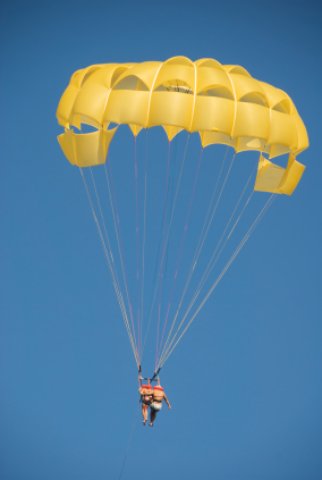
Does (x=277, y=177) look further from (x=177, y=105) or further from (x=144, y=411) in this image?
(x=144, y=411)

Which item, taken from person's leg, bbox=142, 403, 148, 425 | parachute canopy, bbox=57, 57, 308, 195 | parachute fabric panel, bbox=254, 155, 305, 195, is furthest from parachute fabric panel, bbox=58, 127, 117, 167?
person's leg, bbox=142, 403, 148, 425

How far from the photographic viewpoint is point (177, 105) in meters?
22.8

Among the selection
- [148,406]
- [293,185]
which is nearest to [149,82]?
[293,185]

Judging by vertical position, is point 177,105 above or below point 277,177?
below

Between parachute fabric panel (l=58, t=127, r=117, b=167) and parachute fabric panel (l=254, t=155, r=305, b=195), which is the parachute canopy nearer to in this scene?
parachute fabric panel (l=58, t=127, r=117, b=167)

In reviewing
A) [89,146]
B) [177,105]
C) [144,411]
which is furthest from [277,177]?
[144,411]

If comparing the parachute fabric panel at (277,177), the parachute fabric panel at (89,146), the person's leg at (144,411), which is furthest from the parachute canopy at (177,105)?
the person's leg at (144,411)

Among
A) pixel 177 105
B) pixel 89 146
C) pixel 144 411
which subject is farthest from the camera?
pixel 89 146

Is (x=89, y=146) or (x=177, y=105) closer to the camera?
(x=177, y=105)

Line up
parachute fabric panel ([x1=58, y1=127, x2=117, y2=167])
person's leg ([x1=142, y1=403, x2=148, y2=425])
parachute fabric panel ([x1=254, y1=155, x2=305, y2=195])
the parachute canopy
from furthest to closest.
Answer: parachute fabric panel ([x1=254, y1=155, x2=305, y2=195]), parachute fabric panel ([x1=58, y1=127, x2=117, y2=167]), person's leg ([x1=142, y1=403, x2=148, y2=425]), the parachute canopy

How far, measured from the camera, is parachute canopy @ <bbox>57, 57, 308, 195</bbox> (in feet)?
75.0

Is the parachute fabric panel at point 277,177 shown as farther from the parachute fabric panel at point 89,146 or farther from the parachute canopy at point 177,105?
the parachute fabric panel at point 89,146

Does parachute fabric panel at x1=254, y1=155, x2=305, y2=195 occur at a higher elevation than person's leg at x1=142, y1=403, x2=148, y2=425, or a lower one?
higher

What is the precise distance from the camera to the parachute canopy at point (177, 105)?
22.9 metres
